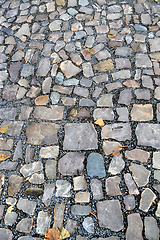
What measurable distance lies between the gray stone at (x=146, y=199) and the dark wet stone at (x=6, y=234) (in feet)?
4.20

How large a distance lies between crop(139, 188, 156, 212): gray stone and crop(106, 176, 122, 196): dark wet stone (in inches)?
8.9

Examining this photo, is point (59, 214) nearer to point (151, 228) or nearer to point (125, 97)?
point (151, 228)

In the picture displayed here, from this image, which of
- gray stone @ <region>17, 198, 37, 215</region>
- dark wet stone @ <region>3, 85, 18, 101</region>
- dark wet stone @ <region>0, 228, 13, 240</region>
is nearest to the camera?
dark wet stone @ <region>0, 228, 13, 240</region>

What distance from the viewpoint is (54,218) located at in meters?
1.90

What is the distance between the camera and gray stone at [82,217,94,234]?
1.84 metres

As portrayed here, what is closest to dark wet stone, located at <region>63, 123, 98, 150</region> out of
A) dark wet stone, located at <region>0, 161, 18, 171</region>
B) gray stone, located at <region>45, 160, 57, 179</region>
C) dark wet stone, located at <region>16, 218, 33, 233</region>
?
gray stone, located at <region>45, 160, 57, 179</region>

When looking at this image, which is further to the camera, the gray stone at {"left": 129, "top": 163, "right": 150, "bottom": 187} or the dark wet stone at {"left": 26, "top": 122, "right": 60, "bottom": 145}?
the dark wet stone at {"left": 26, "top": 122, "right": 60, "bottom": 145}

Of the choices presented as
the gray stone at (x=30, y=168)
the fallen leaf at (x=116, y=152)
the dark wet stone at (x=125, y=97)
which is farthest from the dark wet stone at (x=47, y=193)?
the dark wet stone at (x=125, y=97)

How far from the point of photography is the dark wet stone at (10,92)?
2836 mm

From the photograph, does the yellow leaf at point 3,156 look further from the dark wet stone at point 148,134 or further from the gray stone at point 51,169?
the dark wet stone at point 148,134

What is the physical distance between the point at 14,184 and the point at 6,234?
1.55 feet

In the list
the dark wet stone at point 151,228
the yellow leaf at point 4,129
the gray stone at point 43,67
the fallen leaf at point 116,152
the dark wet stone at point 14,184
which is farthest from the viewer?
the gray stone at point 43,67

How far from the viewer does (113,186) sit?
203 cm

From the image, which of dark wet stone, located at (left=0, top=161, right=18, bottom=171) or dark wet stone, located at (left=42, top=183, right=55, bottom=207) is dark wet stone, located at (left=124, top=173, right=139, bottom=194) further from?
dark wet stone, located at (left=0, top=161, right=18, bottom=171)
